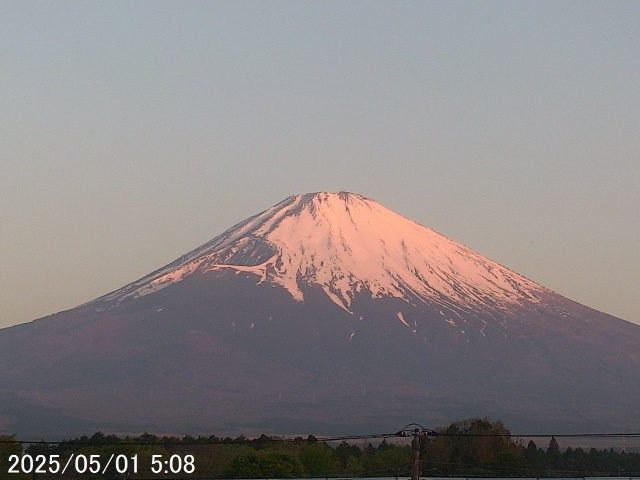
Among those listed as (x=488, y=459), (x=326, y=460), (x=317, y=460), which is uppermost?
(x=488, y=459)

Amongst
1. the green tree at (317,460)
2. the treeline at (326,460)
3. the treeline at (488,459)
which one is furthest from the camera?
the green tree at (317,460)

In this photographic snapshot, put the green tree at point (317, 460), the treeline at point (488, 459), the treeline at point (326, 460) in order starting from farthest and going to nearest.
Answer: the green tree at point (317, 460)
the treeline at point (488, 459)
the treeline at point (326, 460)

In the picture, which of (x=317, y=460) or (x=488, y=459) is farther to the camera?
(x=317, y=460)

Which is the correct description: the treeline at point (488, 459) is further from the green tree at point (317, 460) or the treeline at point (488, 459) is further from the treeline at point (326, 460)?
the green tree at point (317, 460)

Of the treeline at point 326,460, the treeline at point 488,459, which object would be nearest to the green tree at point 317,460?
the treeline at point 326,460

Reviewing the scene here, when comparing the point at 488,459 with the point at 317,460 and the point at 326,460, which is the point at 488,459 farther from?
the point at 317,460

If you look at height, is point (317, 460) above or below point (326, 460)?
below

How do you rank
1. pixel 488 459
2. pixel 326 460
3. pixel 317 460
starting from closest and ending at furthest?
pixel 488 459
pixel 317 460
pixel 326 460

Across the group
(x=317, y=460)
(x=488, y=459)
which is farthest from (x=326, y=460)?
(x=488, y=459)

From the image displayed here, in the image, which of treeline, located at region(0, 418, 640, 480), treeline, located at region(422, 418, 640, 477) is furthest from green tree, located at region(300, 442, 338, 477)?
treeline, located at region(422, 418, 640, 477)

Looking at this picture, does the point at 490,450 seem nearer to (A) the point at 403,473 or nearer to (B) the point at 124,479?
(A) the point at 403,473

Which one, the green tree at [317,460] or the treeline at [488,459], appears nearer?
the treeline at [488,459]

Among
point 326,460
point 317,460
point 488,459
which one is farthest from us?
point 326,460
